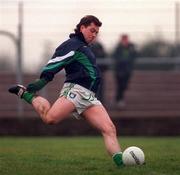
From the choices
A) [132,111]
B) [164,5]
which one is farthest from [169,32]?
[132,111]

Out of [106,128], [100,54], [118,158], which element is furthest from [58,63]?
[100,54]

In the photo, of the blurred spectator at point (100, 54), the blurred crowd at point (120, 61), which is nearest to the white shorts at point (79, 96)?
the blurred spectator at point (100, 54)

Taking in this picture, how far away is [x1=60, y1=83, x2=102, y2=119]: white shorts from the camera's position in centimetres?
1102

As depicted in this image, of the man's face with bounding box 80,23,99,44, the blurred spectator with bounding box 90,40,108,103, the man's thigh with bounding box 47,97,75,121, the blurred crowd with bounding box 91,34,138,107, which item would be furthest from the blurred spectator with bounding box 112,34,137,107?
the man's thigh with bounding box 47,97,75,121

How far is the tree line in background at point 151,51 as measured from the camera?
73.2 feet

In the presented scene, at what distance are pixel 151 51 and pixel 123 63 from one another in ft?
2.91

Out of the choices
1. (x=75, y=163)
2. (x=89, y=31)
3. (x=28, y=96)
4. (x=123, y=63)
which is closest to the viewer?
(x=89, y=31)

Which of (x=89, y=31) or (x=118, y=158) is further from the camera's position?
(x=89, y=31)

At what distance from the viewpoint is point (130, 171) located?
1023cm

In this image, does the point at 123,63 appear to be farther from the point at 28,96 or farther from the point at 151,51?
the point at 28,96

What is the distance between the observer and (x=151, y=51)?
901 inches

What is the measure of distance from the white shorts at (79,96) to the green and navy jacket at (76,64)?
6cm

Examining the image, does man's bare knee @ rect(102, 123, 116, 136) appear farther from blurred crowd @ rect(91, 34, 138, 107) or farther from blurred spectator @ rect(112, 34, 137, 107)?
blurred spectator @ rect(112, 34, 137, 107)

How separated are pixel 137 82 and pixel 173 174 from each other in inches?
513
